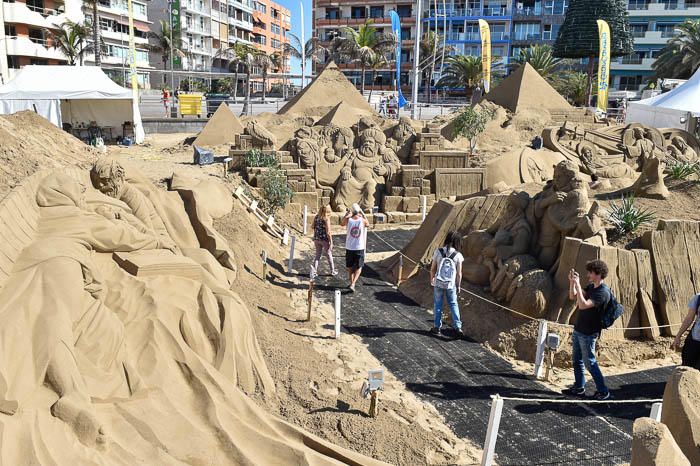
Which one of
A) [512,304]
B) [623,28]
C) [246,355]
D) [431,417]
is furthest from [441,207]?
[623,28]

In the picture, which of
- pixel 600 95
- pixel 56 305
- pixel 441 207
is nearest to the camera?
pixel 56 305

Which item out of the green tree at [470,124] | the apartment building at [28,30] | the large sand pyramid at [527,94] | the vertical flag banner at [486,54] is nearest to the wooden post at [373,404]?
the green tree at [470,124]

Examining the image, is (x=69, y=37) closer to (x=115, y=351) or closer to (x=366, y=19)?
(x=366, y=19)

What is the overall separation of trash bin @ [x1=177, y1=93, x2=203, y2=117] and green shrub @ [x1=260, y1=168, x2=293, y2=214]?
1340 centimetres

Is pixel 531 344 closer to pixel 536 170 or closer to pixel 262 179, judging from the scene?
pixel 262 179

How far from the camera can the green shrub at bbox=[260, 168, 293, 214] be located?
1151 cm

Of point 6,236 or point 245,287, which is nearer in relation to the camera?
point 6,236

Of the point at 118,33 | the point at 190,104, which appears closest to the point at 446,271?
the point at 190,104

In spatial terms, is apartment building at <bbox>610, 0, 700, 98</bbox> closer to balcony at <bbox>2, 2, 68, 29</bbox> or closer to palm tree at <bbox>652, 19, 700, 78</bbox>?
palm tree at <bbox>652, 19, 700, 78</bbox>

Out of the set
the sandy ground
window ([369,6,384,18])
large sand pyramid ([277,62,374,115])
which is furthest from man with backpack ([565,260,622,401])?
window ([369,6,384,18])

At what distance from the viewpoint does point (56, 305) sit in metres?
3.52

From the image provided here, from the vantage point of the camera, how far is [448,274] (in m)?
6.49

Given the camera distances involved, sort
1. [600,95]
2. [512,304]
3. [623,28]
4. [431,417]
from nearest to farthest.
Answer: [431,417]
[512,304]
[600,95]
[623,28]

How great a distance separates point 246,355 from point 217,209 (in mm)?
4639
